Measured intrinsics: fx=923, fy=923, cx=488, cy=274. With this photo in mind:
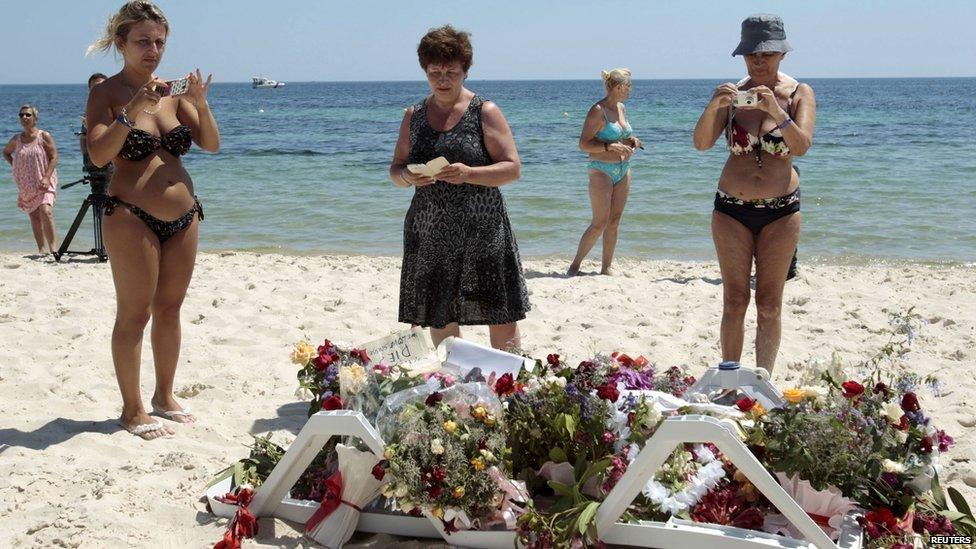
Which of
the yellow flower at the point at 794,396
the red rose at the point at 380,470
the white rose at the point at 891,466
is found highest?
the yellow flower at the point at 794,396

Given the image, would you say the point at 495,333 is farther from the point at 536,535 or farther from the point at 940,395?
the point at 940,395

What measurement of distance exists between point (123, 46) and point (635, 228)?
8.17m

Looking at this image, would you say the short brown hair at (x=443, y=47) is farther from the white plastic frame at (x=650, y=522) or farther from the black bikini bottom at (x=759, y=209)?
the white plastic frame at (x=650, y=522)

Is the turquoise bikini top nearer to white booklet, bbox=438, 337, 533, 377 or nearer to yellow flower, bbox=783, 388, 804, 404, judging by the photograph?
white booklet, bbox=438, 337, 533, 377

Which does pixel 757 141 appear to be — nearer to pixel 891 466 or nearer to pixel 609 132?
pixel 891 466

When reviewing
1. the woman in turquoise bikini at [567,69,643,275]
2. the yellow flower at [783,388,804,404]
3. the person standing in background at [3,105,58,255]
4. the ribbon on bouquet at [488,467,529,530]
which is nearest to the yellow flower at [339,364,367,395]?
the ribbon on bouquet at [488,467,529,530]

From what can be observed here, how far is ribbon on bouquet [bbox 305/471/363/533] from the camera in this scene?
317cm

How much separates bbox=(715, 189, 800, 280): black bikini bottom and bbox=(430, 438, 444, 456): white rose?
201cm

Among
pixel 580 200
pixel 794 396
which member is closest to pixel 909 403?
pixel 794 396

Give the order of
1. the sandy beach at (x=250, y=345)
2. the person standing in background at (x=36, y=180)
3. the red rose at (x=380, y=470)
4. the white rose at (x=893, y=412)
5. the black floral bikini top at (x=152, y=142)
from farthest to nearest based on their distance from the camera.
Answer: the person standing in background at (x=36, y=180)
the black floral bikini top at (x=152, y=142)
the sandy beach at (x=250, y=345)
the red rose at (x=380, y=470)
the white rose at (x=893, y=412)

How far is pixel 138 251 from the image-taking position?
3943 millimetres

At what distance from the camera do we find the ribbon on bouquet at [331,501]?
3166mm

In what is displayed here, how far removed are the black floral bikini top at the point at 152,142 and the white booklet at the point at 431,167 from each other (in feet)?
3.30

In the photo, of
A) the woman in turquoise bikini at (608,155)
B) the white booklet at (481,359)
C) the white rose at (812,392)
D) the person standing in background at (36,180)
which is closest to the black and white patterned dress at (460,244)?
the white booklet at (481,359)
